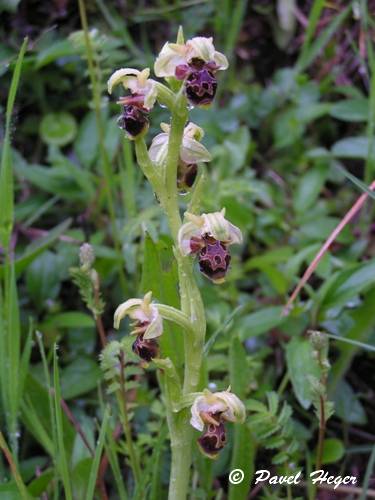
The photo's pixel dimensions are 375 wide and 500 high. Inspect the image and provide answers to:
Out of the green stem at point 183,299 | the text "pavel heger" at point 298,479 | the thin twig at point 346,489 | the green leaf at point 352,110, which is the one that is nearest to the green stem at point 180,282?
the green stem at point 183,299

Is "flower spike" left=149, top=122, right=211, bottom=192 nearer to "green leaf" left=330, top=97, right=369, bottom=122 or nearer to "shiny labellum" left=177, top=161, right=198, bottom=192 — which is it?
"shiny labellum" left=177, top=161, right=198, bottom=192

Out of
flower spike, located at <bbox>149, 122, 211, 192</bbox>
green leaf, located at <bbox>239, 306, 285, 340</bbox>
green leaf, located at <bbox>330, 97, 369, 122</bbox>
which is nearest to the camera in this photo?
flower spike, located at <bbox>149, 122, 211, 192</bbox>

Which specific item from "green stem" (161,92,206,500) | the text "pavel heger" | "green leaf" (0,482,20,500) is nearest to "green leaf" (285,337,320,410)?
the text "pavel heger"

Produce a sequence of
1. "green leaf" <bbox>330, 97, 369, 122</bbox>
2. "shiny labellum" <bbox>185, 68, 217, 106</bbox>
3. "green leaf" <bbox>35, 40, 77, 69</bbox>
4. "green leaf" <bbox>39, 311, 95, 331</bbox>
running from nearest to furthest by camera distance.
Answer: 1. "shiny labellum" <bbox>185, 68, 217, 106</bbox>
2. "green leaf" <bbox>39, 311, 95, 331</bbox>
3. "green leaf" <bbox>35, 40, 77, 69</bbox>
4. "green leaf" <bbox>330, 97, 369, 122</bbox>

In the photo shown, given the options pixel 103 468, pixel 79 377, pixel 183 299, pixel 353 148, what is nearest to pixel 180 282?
pixel 183 299

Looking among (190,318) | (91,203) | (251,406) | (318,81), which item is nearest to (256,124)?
(318,81)

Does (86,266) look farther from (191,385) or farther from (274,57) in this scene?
(274,57)

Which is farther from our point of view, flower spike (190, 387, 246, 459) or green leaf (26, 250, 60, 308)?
green leaf (26, 250, 60, 308)

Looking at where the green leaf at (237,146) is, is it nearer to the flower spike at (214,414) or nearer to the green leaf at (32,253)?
the green leaf at (32,253)
